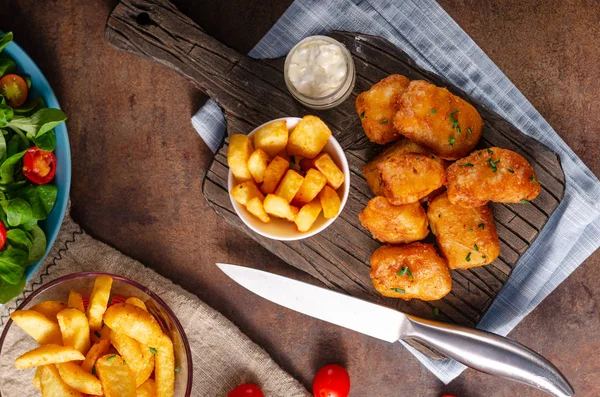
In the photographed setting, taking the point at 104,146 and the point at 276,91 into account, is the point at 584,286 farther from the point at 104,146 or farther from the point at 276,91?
the point at 104,146

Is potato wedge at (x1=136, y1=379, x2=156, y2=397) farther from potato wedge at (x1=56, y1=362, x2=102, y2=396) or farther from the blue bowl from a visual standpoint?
the blue bowl

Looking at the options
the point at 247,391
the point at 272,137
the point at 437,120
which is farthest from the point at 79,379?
the point at 437,120

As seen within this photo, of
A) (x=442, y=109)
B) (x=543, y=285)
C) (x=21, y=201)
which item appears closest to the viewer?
(x=442, y=109)

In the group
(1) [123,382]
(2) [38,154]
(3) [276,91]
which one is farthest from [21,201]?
(3) [276,91]

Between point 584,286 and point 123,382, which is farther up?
point 584,286

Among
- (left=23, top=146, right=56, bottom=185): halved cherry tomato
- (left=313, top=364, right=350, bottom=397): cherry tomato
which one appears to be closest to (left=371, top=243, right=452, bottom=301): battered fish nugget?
(left=313, top=364, right=350, bottom=397): cherry tomato

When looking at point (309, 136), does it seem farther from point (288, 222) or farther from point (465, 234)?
point (465, 234)
